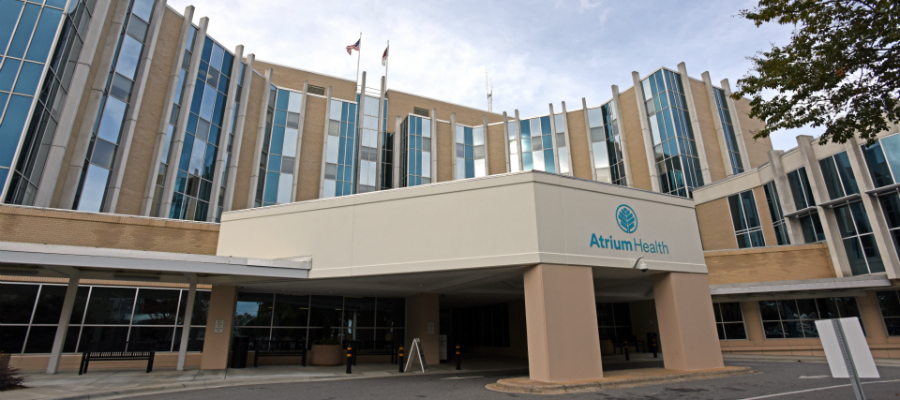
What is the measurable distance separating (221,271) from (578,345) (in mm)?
11147

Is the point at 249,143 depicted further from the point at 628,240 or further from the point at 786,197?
the point at 786,197

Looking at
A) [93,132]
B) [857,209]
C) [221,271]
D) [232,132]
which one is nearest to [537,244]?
[221,271]

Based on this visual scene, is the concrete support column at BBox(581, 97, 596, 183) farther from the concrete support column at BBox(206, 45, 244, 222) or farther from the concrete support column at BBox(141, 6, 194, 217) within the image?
the concrete support column at BBox(141, 6, 194, 217)

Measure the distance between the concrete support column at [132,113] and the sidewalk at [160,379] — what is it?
31.2ft

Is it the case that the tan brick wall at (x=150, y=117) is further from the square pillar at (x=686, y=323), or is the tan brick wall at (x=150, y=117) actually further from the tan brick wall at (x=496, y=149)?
the tan brick wall at (x=496, y=149)

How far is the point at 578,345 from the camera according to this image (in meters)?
13.5

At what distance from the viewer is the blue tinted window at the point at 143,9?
25.1 metres

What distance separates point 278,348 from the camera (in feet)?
66.6

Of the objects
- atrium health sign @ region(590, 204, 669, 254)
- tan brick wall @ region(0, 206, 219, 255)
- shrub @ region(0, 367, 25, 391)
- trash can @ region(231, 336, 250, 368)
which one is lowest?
shrub @ region(0, 367, 25, 391)

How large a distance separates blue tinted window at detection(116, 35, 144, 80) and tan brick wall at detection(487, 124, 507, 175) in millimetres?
27082

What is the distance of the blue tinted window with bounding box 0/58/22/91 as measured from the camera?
17969 millimetres

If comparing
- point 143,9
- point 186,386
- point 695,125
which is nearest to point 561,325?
point 186,386

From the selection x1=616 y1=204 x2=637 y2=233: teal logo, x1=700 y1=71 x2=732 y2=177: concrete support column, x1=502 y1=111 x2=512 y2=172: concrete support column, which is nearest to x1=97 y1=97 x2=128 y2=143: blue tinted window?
x1=616 y1=204 x2=637 y2=233: teal logo

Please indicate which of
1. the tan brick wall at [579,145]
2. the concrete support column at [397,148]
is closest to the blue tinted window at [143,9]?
the concrete support column at [397,148]
